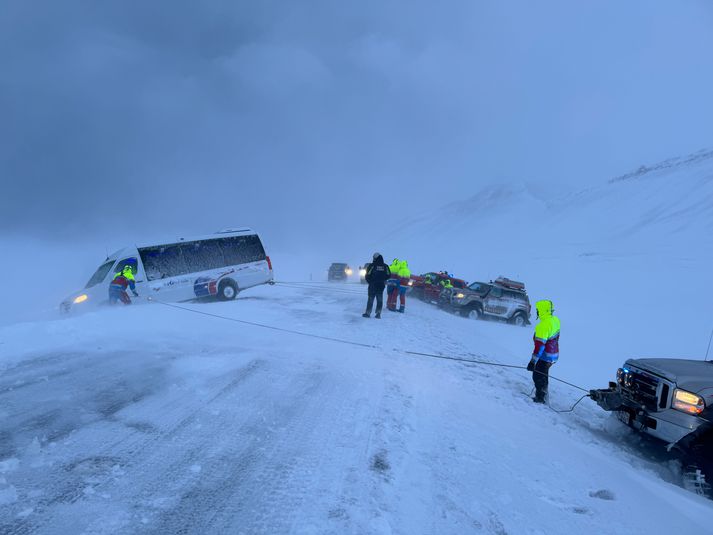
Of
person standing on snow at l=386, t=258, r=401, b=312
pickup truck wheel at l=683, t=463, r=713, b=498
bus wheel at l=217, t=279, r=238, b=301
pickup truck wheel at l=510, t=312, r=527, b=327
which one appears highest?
person standing on snow at l=386, t=258, r=401, b=312

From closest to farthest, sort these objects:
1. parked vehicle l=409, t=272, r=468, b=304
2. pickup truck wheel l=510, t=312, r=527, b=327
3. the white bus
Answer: the white bus
pickup truck wheel l=510, t=312, r=527, b=327
parked vehicle l=409, t=272, r=468, b=304

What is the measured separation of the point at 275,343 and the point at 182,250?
7681 millimetres

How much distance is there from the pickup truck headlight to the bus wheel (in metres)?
12.8

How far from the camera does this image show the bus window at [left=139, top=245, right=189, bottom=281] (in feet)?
40.6

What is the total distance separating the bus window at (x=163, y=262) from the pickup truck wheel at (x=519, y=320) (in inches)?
537

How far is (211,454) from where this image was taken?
3.42m

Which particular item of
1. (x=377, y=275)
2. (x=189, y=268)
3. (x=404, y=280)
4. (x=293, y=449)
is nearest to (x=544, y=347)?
(x=293, y=449)

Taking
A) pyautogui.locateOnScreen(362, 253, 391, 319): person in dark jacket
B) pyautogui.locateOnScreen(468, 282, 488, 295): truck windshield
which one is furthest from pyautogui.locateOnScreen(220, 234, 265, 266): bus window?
pyautogui.locateOnScreen(468, 282, 488, 295): truck windshield

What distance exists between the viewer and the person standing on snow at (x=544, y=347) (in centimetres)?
611

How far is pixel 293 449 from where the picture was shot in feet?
11.8

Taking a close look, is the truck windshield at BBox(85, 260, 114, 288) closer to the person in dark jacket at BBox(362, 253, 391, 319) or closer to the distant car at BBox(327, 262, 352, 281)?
the person in dark jacket at BBox(362, 253, 391, 319)

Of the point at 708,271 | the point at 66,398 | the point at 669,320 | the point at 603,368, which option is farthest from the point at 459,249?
the point at 66,398

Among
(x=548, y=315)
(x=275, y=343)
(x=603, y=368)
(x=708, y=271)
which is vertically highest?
(x=708, y=271)

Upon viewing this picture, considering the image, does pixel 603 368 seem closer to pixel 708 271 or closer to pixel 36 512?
pixel 36 512
